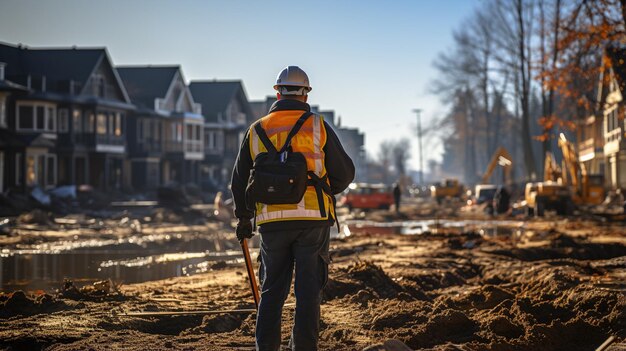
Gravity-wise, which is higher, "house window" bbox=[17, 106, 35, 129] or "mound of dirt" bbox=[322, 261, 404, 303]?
"house window" bbox=[17, 106, 35, 129]

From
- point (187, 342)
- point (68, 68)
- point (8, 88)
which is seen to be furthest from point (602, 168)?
point (187, 342)

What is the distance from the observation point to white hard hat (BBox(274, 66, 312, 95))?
6.95m

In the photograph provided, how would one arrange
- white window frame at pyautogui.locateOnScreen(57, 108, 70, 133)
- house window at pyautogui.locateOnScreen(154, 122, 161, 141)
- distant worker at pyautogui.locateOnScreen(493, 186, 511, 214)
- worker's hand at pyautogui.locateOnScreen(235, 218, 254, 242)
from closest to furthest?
worker's hand at pyautogui.locateOnScreen(235, 218, 254, 242) → distant worker at pyautogui.locateOnScreen(493, 186, 511, 214) → white window frame at pyautogui.locateOnScreen(57, 108, 70, 133) → house window at pyautogui.locateOnScreen(154, 122, 161, 141)

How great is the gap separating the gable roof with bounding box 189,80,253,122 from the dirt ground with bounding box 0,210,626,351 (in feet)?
223

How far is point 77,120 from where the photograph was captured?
5434cm

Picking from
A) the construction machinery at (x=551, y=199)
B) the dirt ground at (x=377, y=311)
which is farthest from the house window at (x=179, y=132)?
the dirt ground at (x=377, y=311)

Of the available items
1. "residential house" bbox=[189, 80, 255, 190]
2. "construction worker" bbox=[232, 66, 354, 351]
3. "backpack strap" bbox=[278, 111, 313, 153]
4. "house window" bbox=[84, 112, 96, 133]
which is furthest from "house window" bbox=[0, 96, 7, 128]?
"backpack strap" bbox=[278, 111, 313, 153]

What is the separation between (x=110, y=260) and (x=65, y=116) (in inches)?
1411

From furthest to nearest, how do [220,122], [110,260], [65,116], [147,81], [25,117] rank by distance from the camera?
[220,122], [147,81], [65,116], [25,117], [110,260]

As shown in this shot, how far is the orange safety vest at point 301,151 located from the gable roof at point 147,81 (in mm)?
59829

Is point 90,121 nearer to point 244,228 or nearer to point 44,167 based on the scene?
point 44,167

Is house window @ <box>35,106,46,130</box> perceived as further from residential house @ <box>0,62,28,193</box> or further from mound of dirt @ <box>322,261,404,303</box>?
mound of dirt @ <box>322,261,404,303</box>

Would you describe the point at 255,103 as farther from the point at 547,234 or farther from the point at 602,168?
the point at 547,234

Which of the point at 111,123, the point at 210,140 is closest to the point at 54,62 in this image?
the point at 111,123
